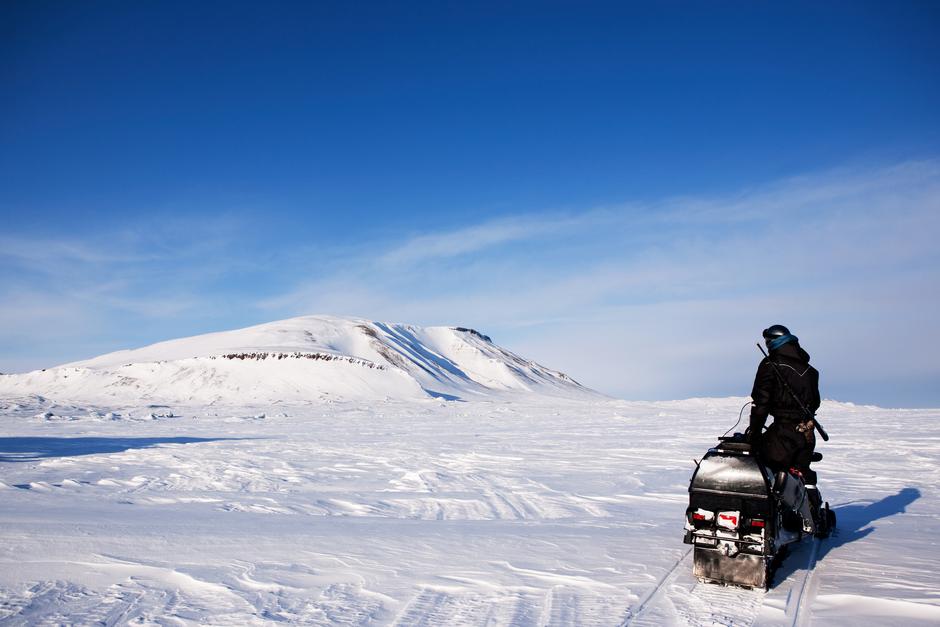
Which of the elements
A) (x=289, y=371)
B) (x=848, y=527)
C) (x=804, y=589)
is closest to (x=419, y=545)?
(x=804, y=589)

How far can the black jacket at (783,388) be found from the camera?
513 cm

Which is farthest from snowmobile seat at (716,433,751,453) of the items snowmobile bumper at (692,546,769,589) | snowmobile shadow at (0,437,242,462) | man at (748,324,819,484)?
snowmobile shadow at (0,437,242,462)

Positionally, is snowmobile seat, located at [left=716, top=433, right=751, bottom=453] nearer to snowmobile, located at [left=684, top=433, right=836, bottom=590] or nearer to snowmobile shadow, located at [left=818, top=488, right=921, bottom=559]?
snowmobile, located at [left=684, top=433, right=836, bottom=590]

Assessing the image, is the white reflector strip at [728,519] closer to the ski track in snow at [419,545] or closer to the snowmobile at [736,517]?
the snowmobile at [736,517]

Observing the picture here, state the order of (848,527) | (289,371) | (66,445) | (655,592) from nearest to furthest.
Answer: (655,592) → (848,527) → (66,445) → (289,371)

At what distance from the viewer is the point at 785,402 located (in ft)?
17.1

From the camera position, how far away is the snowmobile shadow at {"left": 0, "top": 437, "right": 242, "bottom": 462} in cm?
1450

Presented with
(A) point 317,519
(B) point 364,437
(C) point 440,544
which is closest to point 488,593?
(C) point 440,544

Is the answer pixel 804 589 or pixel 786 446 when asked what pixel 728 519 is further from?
pixel 786 446

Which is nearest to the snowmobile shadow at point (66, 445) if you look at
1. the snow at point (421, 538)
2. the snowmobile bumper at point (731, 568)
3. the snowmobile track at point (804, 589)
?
the snow at point (421, 538)

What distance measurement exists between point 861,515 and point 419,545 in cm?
565

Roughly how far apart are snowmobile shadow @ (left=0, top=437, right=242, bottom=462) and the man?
14.6 m

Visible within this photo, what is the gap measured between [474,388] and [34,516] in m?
75.4

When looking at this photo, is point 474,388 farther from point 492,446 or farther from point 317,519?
point 317,519
